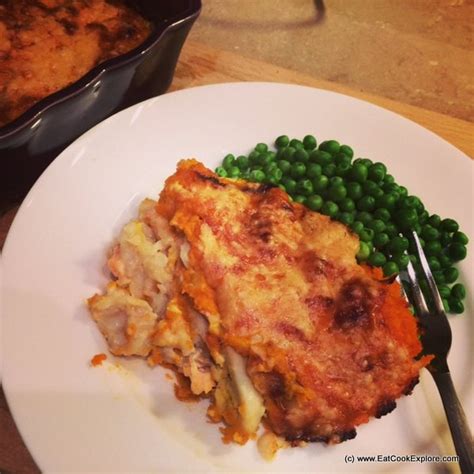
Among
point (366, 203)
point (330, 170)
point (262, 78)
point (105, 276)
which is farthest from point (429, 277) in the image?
point (262, 78)

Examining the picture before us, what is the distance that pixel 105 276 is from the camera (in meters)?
2.13

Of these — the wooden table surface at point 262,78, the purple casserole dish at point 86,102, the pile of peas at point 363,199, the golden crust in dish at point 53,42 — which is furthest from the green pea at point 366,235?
the golden crust in dish at point 53,42

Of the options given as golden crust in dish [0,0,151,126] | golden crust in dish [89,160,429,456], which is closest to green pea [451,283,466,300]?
golden crust in dish [89,160,429,456]

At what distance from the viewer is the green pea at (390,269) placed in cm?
230

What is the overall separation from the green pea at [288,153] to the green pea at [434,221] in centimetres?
65

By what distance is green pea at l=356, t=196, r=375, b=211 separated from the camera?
2453 mm

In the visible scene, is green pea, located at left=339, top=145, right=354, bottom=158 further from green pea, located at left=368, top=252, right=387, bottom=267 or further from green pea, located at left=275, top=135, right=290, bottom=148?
green pea, located at left=368, top=252, right=387, bottom=267

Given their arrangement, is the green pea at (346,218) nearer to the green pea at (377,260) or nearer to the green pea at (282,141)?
the green pea at (377,260)

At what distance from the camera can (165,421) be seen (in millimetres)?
1882

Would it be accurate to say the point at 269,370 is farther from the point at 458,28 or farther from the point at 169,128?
the point at 458,28

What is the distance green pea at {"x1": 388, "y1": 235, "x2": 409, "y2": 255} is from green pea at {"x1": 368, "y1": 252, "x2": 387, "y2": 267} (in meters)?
0.07

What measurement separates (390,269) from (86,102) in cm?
133

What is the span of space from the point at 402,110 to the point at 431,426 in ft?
5.50

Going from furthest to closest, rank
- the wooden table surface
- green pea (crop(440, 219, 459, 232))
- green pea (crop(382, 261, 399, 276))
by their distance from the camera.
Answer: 1. the wooden table surface
2. green pea (crop(440, 219, 459, 232))
3. green pea (crop(382, 261, 399, 276))
